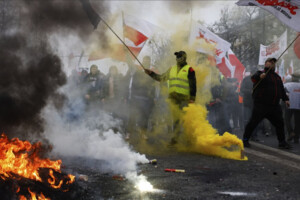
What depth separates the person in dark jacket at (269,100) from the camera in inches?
294

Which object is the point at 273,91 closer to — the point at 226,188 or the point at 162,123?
the point at 162,123

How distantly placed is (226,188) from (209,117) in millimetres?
6414

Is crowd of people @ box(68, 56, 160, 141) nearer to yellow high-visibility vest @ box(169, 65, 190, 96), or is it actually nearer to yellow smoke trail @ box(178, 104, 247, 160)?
yellow high-visibility vest @ box(169, 65, 190, 96)

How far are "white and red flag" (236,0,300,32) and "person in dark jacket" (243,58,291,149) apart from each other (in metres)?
0.98

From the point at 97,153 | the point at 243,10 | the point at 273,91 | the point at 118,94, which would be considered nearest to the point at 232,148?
the point at 273,91

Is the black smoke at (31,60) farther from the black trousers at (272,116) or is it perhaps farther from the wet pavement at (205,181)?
the black trousers at (272,116)

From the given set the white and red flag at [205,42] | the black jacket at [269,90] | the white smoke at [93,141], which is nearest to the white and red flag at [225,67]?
the white and red flag at [205,42]

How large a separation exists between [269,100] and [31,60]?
4824 millimetres

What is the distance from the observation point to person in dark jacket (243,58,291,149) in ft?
24.5

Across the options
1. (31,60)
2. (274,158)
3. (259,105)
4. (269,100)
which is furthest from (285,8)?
(31,60)

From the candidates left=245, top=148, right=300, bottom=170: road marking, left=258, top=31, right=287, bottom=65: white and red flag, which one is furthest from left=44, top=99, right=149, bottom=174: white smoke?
left=258, top=31, right=287, bottom=65: white and red flag

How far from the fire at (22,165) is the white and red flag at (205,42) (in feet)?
20.1

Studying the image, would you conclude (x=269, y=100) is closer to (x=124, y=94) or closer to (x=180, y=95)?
(x=180, y=95)

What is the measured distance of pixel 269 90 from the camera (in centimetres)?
753
